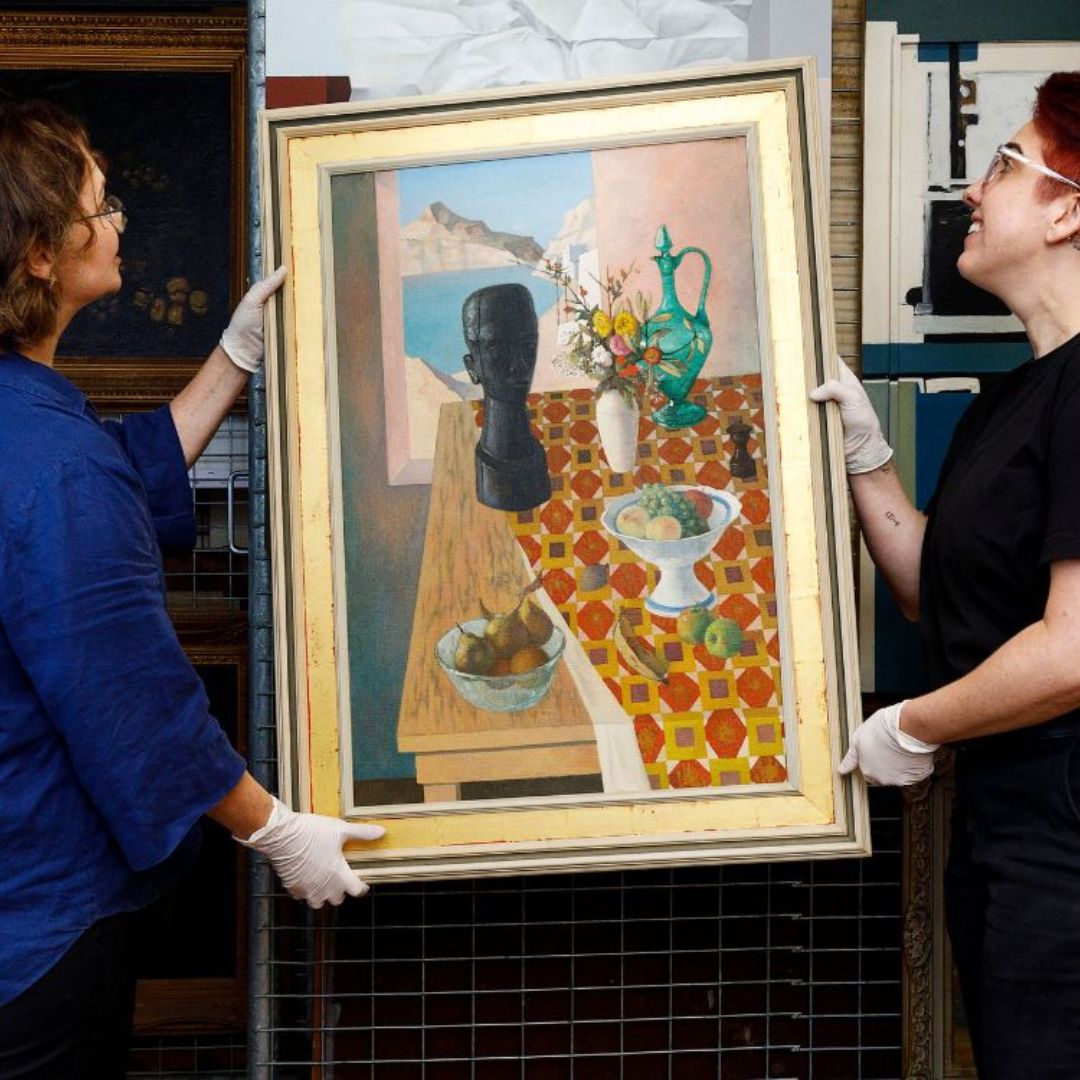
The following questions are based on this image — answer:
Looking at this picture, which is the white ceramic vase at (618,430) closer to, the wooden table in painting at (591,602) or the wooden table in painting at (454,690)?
the wooden table in painting at (591,602)

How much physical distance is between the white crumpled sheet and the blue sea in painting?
0.55 metres

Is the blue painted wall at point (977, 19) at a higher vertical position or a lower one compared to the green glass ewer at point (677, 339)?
higher

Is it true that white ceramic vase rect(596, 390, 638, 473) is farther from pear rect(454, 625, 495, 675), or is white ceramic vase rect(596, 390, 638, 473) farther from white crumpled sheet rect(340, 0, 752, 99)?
white crumpled sheet rect(340, 0, 752, 99)

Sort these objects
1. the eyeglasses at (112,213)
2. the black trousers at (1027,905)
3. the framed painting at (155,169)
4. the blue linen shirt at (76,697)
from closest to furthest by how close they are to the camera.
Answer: the blue linen shirt at (76,697), the black trousers at (1027,905), the eyeglasses at (112,213), the framed painting at (155,169)

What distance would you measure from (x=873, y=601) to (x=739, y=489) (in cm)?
62

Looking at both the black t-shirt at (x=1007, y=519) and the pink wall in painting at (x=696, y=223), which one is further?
the pink wall in painting at (x=696, y=223)

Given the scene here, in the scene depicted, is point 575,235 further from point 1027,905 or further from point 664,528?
point 1027,905

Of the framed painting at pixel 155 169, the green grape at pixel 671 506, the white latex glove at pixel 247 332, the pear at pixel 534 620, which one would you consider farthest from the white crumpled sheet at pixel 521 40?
the pear at pixel 534 620

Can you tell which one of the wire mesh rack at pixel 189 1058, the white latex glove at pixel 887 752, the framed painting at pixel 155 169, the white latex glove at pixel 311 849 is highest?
the framed painting at pixel 155 169

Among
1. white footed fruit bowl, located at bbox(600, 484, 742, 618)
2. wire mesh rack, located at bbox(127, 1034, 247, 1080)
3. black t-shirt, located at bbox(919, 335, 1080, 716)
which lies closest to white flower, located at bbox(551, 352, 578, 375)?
white footed fruit bowl, located at bbox(600, 484, 742, 618)

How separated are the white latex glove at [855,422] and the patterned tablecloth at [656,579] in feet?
0.33

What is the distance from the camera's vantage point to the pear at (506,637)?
176cm

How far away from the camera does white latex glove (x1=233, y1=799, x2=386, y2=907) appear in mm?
1645

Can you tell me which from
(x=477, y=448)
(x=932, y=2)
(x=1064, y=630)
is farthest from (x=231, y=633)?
(x=932, y=2)
